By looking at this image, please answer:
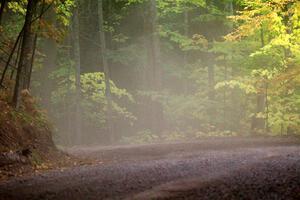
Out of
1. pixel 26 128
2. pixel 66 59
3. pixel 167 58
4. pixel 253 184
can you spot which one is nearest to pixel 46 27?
pixel 26 128

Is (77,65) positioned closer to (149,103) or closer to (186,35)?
(149,103)

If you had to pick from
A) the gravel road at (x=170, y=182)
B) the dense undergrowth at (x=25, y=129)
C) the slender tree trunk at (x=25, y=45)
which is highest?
the slender tree trunk at (x=25, y=45)

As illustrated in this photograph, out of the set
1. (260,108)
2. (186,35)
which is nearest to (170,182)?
(260,108)

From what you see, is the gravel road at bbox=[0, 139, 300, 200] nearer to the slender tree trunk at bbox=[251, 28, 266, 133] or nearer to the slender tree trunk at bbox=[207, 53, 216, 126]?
the slender tree trunk at bbox=[251, 28, 266, 133]

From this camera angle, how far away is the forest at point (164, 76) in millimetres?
23562

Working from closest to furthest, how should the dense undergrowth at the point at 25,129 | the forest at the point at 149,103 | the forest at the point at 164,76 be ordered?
the forest at the point at 149,103
the dense undergrowth at the point at 25,129
the forest at the point at 164,76

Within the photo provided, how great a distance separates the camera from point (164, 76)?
34.6m

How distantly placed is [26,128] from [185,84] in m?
21.2

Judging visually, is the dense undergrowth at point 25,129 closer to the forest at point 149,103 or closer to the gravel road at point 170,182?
the forest at point 149,103

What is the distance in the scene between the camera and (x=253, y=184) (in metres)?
7.09

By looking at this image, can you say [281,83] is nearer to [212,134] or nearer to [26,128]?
[212,134]

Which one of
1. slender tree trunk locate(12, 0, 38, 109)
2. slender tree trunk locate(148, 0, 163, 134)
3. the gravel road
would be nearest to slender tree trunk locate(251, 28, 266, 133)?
slender tree trunk locate(148, 0, 163, 134)

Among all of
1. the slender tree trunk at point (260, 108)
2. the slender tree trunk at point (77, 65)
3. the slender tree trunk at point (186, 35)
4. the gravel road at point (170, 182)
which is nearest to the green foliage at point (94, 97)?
the slender tree trunk at point (77, 65)

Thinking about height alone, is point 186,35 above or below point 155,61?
above
